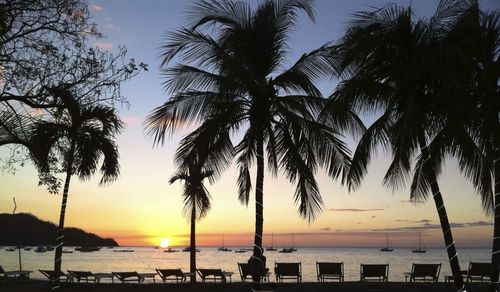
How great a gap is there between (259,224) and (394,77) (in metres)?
5.40

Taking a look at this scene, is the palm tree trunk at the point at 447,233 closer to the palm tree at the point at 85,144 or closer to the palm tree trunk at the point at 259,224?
the palm tree trunk at the point at 259,224

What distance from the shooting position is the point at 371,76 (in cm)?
1416

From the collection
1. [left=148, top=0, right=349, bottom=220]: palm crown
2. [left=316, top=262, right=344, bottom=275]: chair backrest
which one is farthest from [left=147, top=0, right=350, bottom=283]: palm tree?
[left=316, top=262, right=344, bottom=275]: chair backrest

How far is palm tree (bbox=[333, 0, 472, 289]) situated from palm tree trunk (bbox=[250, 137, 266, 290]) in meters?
2.44

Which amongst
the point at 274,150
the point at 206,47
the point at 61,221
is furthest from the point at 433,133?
the point at 61,221

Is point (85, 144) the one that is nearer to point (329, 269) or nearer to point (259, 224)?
point (259, 224)

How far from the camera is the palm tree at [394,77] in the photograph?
43.2ft

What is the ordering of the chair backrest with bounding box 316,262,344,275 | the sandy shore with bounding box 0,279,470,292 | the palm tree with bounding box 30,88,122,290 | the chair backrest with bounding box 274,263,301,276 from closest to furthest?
the palm tree with bounding box 30,88,122,290
the sandy shore with bounding box 0,279,470,292
the chair backrest with bounding box 316,262,344,275
the chair backrest with bounding box 274,263,301,276

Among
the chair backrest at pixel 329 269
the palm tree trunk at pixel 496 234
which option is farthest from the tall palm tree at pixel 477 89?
the chair backrest at pixel 329 269

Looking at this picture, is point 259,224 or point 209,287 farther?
point 209,287

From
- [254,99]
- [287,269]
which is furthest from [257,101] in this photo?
[287,269]

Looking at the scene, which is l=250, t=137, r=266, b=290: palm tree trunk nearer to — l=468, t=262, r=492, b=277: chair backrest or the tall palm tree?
the tall palm tree

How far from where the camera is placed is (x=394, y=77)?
1356 centimetres

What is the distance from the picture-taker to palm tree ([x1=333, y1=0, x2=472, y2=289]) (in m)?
13.2
